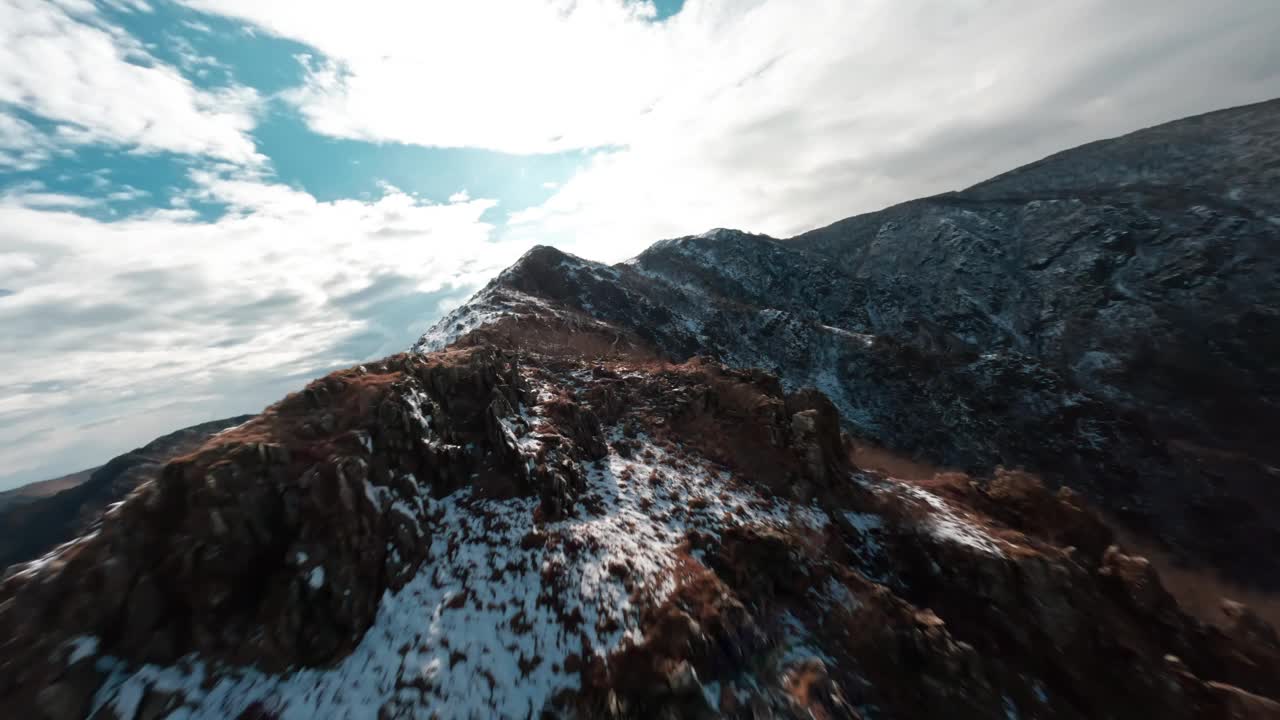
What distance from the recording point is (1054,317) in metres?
107

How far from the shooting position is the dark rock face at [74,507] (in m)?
97.1

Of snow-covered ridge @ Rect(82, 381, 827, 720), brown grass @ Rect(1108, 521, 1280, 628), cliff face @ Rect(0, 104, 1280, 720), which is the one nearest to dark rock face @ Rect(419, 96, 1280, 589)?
brown grass @ Rect(1108, 521, 1280, 628)

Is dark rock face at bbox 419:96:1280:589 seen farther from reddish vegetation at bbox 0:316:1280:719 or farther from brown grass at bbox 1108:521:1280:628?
reddish vegetation at bbox 0:316:1280:719

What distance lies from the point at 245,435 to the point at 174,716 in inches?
340

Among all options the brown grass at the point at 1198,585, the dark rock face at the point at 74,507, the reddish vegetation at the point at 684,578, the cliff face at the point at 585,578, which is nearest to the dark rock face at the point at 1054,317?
the brown grass at the point at 1198,585

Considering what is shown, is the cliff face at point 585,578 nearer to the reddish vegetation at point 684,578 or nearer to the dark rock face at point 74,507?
the reddish vegetation at point 684,578

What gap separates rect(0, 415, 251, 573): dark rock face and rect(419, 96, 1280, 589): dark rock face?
112038 mm

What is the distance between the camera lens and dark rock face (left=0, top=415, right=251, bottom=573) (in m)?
97.1

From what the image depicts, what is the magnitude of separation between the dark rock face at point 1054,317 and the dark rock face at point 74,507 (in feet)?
368

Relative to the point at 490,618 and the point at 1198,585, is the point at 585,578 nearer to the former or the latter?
the point at 490,618

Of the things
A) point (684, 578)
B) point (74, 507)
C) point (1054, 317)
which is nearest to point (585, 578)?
point (684, 578)

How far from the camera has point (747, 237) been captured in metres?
145

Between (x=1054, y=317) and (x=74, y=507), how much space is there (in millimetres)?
244563

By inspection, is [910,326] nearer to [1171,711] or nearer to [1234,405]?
[1234,405]
